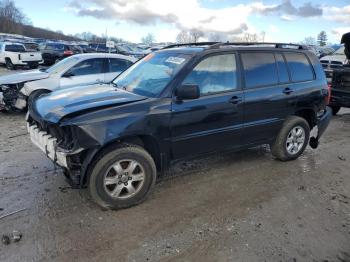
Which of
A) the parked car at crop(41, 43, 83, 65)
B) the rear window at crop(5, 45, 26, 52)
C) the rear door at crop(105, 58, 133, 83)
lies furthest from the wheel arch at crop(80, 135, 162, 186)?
the rear window at crop(5, 45, 26, 52)

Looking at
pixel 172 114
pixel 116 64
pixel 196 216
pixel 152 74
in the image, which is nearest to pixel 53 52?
pixel 116 64

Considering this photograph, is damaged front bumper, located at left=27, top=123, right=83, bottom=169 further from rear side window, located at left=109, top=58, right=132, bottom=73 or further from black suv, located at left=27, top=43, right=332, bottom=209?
rear side window, located at left=109, top=58, right=132, bottom=73

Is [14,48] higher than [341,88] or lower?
higher

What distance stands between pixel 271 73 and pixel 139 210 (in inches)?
112

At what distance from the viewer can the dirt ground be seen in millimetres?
3406

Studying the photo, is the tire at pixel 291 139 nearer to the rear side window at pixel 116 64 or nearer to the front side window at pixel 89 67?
the rear side window at pixel 116 64

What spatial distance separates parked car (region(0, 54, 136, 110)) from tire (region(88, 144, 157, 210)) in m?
5.05

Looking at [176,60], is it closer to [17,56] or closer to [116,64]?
[116,64]

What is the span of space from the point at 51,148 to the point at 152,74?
1644 millimetres

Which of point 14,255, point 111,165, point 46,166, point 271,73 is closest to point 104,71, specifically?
point 46,166

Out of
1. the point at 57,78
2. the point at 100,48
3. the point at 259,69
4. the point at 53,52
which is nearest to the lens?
the point at 259,69

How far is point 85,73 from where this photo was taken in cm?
930

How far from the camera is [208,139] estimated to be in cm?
477

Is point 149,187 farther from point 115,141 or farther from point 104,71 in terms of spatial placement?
point 104,71
